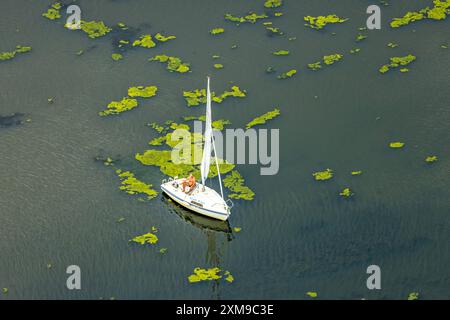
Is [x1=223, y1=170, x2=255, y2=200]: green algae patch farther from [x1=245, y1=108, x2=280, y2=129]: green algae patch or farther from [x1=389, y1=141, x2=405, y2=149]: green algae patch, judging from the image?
[x1=389, y1=141, x2=405, y2=149]: green algae patch

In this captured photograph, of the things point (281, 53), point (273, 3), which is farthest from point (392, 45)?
point (273, 3)

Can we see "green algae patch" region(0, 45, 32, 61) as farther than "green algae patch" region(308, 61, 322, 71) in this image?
Yes

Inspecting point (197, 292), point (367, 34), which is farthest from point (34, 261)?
point (367, 34)

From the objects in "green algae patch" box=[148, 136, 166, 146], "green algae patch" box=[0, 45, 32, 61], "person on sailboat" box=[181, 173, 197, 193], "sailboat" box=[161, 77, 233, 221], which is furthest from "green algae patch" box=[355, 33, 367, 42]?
"green algae patch" box=[0, 45, 32, 61]

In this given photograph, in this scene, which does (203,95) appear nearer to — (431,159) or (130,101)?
(130,101)

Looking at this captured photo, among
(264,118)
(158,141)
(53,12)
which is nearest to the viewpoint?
(158,141)

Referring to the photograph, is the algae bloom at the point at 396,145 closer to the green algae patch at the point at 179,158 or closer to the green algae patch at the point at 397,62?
the green algae patch at the point at 397,62

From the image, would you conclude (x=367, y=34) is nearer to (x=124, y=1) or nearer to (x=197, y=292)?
(x=124, y=1)
